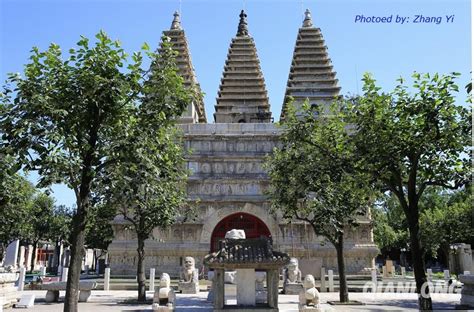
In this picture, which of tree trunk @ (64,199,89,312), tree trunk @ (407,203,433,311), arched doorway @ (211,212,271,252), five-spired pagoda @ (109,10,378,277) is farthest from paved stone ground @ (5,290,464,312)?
arched doorway @ (211,212,271,252)

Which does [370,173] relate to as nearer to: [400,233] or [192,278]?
[192,278]

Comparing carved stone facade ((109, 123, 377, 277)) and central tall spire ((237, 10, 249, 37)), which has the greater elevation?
central tall spire ((237, 10, 249, 37))

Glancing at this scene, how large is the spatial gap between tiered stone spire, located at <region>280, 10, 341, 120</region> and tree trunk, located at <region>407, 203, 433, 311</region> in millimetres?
27442

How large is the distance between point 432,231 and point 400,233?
10684 mm

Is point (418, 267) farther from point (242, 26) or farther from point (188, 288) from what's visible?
point (242, 26)

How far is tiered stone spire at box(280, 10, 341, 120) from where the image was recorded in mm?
39781

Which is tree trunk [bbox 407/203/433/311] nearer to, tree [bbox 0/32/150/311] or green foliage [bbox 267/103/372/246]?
green foliage [bbox 267/103/372/246]

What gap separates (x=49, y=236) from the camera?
46031 millimetres

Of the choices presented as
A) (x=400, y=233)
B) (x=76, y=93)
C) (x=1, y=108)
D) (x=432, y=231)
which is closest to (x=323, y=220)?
(x=76, y=93)

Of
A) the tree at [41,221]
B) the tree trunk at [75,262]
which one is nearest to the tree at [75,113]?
the tree trunk at [75,262]

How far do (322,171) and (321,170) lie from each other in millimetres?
56

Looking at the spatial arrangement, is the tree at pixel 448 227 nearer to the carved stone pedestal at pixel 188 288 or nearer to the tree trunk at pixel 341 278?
the tree trunk at pixel 341 278

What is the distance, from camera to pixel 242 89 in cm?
4559

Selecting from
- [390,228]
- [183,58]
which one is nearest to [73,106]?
[183,58]
